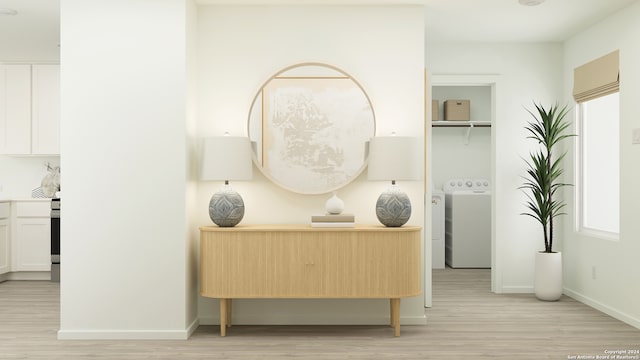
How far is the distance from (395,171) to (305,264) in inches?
37.1

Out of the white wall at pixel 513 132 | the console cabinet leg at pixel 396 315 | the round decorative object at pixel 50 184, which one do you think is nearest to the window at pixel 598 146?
the white wall at pixel 513 132

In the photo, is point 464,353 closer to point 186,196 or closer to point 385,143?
point 385,143

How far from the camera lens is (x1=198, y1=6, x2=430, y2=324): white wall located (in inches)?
171

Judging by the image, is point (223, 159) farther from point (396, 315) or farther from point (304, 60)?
point (396, 315)

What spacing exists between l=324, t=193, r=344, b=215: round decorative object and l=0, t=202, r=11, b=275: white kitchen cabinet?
4.19 meters

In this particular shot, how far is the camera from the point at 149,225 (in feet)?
13.0

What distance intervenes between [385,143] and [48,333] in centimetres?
287

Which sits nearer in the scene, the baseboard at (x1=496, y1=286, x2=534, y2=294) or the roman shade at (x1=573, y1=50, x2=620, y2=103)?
the roman shade at (x1=573, y1=50, x2=620, y2=103)

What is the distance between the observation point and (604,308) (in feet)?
15.6

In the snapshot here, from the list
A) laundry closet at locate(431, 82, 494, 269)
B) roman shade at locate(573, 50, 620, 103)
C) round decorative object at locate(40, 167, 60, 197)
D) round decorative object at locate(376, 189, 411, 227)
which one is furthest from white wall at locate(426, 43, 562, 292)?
round decorative object at locate(40, 167, 60, 197)

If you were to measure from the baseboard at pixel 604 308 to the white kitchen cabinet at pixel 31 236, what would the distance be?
5636mm

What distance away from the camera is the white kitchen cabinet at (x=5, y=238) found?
20.3 ft

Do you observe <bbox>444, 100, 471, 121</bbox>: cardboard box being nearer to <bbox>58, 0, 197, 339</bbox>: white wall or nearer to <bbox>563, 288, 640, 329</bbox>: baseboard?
<bbox>563, 288, 640, 329</bbox>: baseboard

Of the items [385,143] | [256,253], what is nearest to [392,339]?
[256,253]
